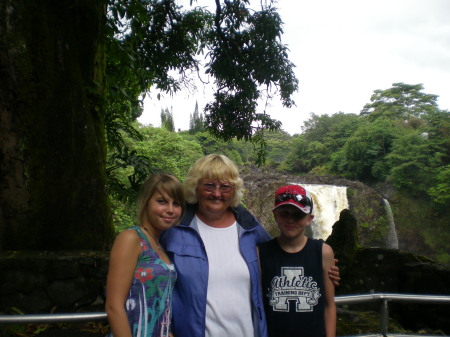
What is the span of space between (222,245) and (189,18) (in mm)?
6721

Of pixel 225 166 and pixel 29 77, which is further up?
pixel 29 77

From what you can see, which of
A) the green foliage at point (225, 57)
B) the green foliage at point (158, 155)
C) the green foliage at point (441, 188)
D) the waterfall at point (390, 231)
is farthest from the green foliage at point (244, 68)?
the green foliage at point (441, 188)

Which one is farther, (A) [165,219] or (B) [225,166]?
(B) [225,166]

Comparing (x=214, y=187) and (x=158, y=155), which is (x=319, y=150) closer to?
(x=158, y=155)

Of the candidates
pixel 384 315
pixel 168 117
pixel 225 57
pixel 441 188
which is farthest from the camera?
pixel 168 117

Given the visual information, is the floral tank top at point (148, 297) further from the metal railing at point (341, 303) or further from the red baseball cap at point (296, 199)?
the red baseball cap at point (296, 199)

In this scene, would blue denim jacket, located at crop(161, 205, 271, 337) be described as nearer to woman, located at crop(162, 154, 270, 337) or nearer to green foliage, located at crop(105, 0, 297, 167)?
woman, located at crop(162, 154, 270, 337)

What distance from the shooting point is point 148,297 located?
1.46 metres

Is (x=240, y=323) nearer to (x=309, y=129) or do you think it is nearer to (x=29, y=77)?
(x=29, y=77)

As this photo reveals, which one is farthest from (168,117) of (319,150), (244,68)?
(244,68)

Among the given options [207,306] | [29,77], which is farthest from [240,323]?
[29,77]

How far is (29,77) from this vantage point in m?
3.04

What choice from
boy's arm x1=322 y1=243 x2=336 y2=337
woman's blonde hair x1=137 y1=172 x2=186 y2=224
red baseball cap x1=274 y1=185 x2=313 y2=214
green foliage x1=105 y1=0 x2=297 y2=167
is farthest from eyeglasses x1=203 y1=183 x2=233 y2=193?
green foliage x1=105 y1=0 x2=297 y2=167

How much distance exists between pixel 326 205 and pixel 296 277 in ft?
65.9
